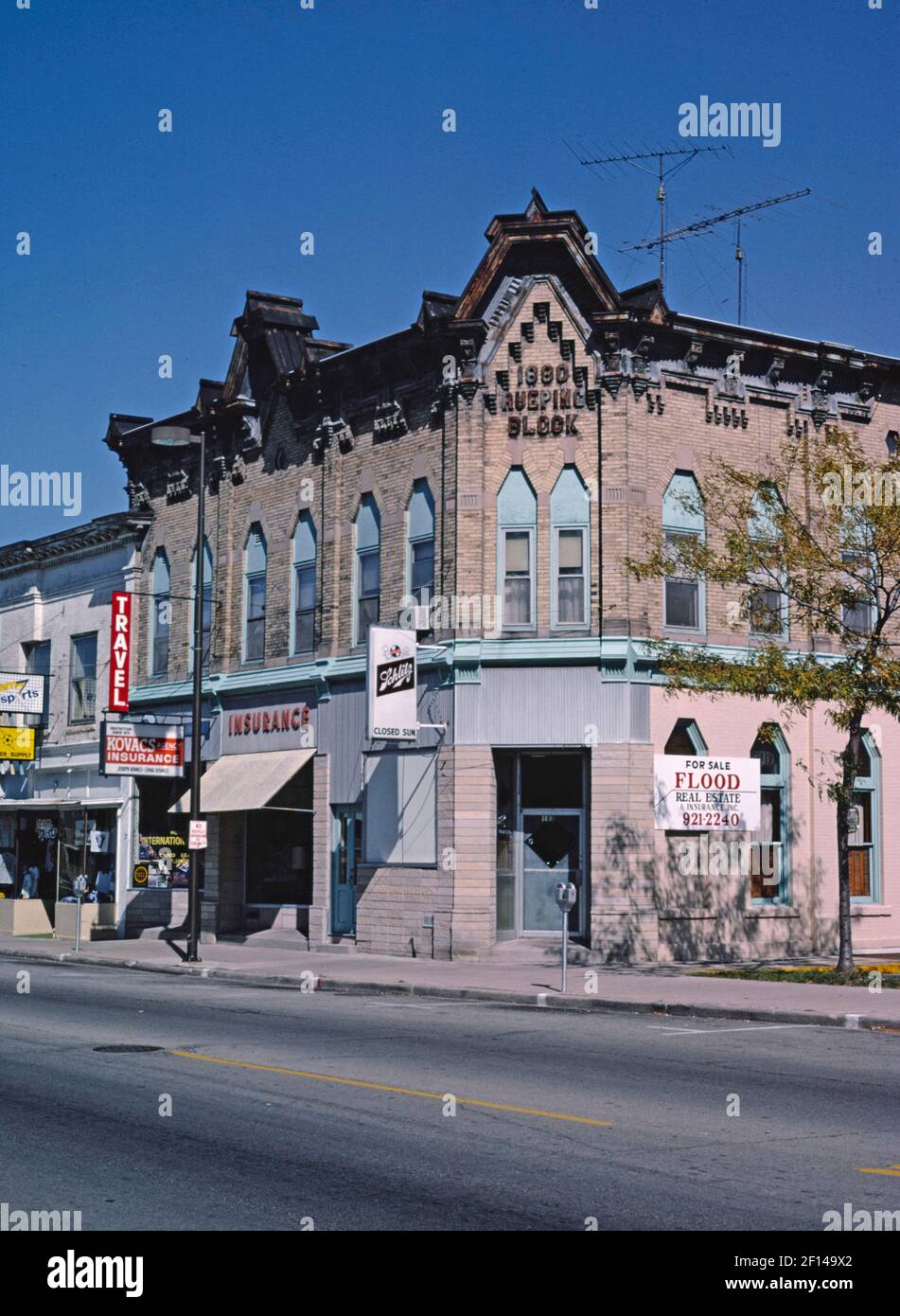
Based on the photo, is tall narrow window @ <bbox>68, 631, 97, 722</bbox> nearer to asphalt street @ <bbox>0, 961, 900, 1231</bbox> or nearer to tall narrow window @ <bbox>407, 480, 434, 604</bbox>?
tall narrow window @ <bbox>407, 480, 434, 604</bbox>

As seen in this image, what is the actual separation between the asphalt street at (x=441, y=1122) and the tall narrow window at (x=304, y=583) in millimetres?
13919

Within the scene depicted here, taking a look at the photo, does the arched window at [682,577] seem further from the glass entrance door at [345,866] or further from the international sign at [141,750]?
the international sign at [141,750]

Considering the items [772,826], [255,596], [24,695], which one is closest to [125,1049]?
[772,826]

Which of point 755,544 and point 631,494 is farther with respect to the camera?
point 631,494

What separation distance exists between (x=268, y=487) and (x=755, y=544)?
13101 mm

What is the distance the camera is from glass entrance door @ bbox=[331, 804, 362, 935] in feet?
96.9

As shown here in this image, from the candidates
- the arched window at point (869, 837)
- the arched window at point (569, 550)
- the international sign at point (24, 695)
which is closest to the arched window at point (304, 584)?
the arched window at point (569, 550)

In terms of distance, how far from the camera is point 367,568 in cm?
2981

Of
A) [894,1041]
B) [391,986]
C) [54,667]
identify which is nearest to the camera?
[894,1041]

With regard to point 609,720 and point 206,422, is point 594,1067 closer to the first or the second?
point 609,720

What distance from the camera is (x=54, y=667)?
39.8m

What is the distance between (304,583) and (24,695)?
463 inches

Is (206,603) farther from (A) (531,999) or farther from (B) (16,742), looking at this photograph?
(A) (531,999)
